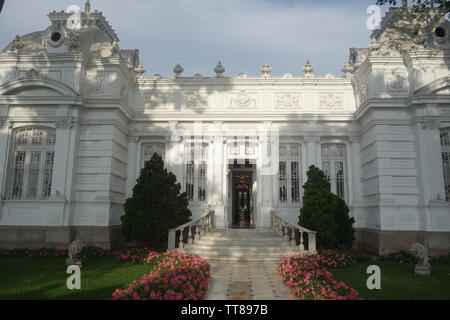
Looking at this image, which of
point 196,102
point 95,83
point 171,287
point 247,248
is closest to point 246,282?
point 171,287

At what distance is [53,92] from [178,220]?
7.86 m

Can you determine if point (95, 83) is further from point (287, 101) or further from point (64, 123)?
point (287, 101)

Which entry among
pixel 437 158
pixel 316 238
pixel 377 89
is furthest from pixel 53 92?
pixel 437 158

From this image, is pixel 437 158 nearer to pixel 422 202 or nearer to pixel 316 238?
pixel 422 202

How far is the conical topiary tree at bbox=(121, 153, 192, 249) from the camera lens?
11.8m

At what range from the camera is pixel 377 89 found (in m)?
13.4

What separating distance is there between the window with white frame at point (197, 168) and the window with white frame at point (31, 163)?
603 cm

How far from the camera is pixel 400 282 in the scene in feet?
27.8

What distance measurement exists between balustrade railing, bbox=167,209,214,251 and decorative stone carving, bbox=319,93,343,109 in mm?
7526

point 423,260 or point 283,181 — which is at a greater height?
point 283,181

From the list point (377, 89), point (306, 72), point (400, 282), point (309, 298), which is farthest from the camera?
point (306, 72)

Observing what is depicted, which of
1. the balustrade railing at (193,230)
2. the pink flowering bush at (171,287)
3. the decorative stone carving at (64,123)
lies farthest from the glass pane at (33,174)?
the pink flowering bush at (171,287)

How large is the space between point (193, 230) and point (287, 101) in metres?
7.69

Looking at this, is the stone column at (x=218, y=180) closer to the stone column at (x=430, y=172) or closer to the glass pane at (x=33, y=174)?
the glass pane at (x=33, y=174)
